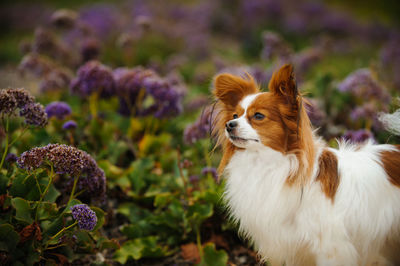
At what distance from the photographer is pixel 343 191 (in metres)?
2.13

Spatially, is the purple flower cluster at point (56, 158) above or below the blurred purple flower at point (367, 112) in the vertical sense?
above

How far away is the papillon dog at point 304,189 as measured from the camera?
210cm

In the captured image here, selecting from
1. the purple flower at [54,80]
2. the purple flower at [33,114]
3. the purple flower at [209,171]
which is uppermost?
the purple flower at [54,80]

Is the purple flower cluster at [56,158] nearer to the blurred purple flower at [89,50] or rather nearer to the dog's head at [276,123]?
the dog's head at [276,123]

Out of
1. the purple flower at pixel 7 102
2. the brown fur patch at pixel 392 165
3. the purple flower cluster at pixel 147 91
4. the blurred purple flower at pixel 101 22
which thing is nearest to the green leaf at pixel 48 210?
the purple flower at pixel 7 102

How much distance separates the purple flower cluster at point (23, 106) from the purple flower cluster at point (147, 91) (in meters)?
1.43

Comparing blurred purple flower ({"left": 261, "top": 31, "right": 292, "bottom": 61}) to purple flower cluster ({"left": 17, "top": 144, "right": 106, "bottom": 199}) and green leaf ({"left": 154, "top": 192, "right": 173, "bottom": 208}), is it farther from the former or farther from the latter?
purple flower cluster ({"left": 17, "top": 144, "right": 106, "bottom": 199})

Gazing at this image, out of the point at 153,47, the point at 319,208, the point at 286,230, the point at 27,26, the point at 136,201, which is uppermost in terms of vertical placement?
the point at 27,26

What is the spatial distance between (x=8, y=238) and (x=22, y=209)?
0.62 feet

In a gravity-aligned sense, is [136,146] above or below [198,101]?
below

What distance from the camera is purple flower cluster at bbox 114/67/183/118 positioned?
3746mm

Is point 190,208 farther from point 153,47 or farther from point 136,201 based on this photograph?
point 153,47

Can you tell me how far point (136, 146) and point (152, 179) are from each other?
0.70m

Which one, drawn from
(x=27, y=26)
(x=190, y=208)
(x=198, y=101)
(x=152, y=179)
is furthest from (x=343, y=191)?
(x=27, y=26)
